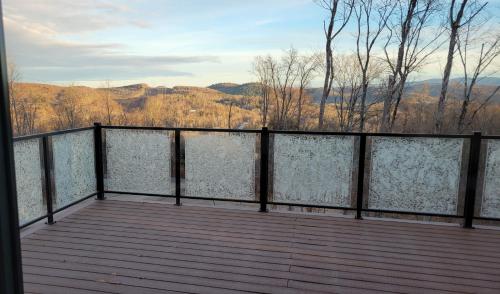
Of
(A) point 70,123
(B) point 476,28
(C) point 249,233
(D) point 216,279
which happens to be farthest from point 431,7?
(A) point 70,123

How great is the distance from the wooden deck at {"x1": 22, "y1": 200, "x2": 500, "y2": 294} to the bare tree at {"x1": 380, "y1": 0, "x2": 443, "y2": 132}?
8637 millimetres

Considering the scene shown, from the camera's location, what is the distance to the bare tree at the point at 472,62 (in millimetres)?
10109

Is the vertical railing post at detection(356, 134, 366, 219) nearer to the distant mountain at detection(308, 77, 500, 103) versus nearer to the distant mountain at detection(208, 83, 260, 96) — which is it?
Answer: the distant mountain at detection(308, 77, 500, 103)

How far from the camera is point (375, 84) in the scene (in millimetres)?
12016

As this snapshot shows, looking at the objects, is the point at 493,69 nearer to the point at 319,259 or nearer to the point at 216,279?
the point at 319,259

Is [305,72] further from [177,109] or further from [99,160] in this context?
[99,160]

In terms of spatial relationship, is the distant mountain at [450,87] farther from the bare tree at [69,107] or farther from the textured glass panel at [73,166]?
the bare tree at [69,107]

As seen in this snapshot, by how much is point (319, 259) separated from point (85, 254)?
1.96 m

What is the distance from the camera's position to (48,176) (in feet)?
11.9

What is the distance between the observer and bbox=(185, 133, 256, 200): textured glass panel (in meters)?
4.17

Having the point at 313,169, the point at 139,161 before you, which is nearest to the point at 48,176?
the point at 139,161

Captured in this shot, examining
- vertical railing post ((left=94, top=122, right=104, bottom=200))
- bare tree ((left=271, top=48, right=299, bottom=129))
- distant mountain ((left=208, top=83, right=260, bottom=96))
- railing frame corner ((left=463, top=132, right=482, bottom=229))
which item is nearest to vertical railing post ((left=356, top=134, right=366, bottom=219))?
railing frame corner ((left=463, top=132, right=482, bottom=229))

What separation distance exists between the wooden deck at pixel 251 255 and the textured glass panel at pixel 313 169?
257 millimetres

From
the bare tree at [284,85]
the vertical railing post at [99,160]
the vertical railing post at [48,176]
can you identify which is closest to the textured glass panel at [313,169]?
the vertical railing post at [99,160]
